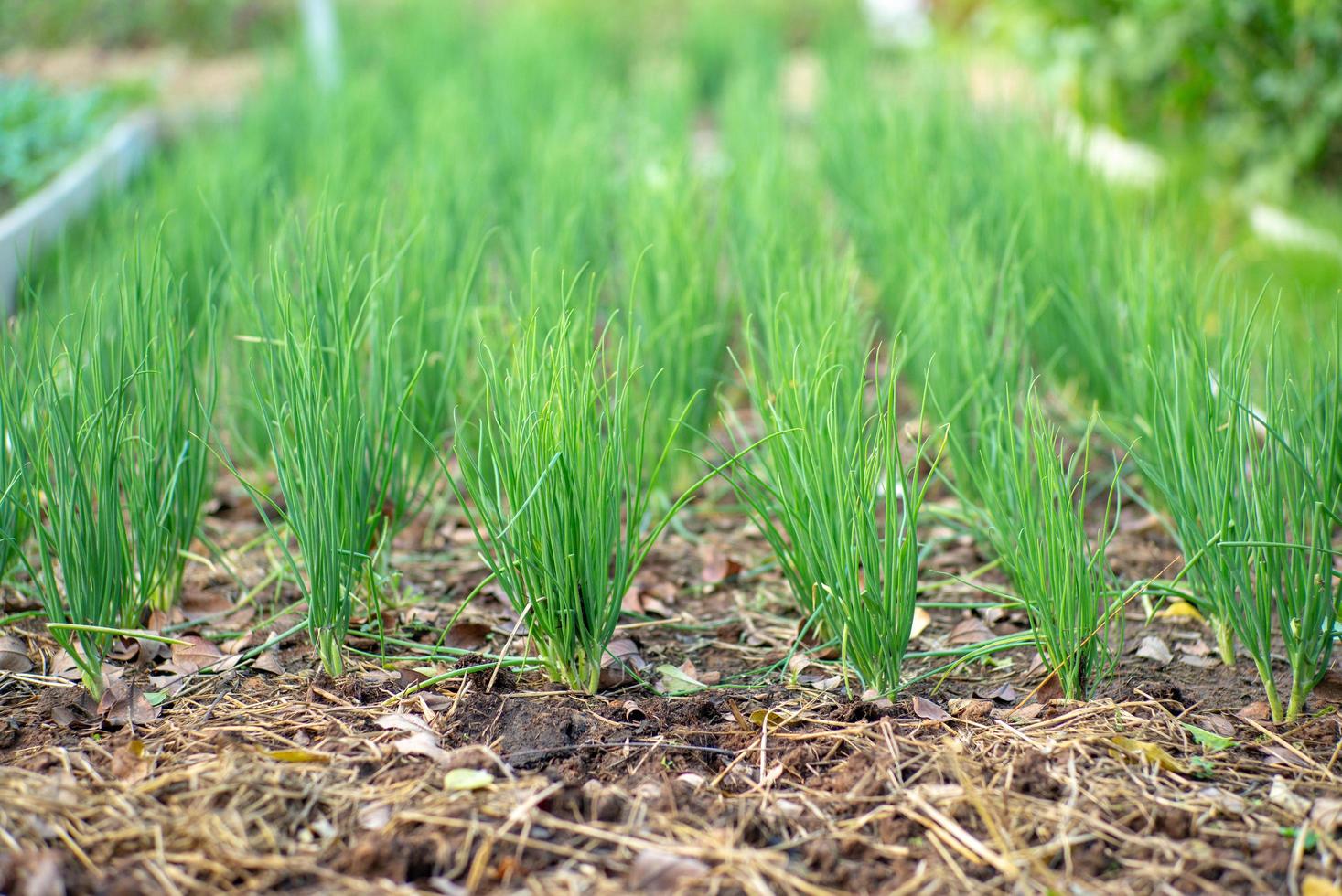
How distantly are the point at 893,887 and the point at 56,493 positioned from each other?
128 centimetres

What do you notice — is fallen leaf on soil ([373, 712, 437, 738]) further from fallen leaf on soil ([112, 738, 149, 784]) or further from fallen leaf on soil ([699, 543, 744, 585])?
fallen leaf on soil ([699, 543, 744, 585])

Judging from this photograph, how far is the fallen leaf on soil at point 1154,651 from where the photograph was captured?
1883mm

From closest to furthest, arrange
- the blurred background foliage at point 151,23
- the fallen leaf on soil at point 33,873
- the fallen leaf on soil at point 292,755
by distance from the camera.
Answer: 1. the fallen leaf on soil at point 33,873
2. the fallen leaf on soil at point 292,755
3. the blurred background foliage at point 151,23

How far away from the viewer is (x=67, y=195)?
4.12 m

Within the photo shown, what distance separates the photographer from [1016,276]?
90.0 inches

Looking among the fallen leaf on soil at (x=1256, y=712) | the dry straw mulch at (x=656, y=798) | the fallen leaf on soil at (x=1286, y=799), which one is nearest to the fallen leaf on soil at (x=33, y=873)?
the dry straw mulch at (x=656, y=798)

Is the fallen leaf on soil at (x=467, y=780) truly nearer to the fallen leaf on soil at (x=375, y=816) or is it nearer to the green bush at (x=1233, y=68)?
the fallen leaf on soil at (x=375, y=816)

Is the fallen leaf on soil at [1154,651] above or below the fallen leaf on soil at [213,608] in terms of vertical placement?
below

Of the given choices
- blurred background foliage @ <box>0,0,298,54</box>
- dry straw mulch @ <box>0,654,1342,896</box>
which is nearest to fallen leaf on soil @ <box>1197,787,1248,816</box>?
dry straw mulch @ <box>0,654,1342,896</box>

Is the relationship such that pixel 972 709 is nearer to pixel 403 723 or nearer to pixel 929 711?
pixel 929 711

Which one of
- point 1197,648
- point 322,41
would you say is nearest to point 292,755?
point 1197,648

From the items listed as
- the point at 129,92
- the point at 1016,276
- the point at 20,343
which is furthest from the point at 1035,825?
the point at 129,92

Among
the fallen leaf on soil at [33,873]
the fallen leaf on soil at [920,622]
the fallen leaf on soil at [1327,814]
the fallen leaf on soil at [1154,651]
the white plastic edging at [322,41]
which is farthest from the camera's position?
the white plastic edging at [322,41]

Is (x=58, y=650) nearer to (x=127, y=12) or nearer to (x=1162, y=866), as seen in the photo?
(x=1162, y=866)
